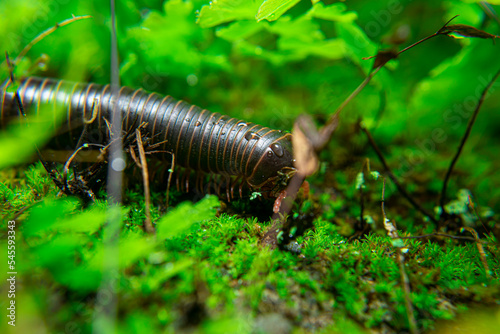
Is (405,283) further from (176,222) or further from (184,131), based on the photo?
(184,131)

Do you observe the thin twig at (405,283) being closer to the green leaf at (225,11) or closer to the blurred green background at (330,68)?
the blurred green background at (330,68)

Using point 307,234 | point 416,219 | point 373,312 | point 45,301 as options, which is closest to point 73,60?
point 45,301

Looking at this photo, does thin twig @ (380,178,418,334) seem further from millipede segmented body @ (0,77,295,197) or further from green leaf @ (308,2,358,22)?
green leaf @ (308,2,358,22)

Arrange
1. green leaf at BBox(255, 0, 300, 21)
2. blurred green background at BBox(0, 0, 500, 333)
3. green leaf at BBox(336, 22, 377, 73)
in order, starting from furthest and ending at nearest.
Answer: green leaf at BBox(336, 22, 377, 73), blurred green background at BBox(0, 0, 500, 333), green leaf at BBox(255, 0, 300, 21)

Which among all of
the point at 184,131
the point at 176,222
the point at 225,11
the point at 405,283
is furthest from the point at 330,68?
the point at 176,222

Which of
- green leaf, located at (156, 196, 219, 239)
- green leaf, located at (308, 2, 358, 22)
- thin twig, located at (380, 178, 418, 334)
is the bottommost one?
thin twig, located at (380, 178, 418, 334)

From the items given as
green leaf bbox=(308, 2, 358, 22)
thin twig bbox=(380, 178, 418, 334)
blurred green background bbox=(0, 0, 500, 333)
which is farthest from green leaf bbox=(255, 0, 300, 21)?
thin twig bbox=(380, 178, 418, 334)
